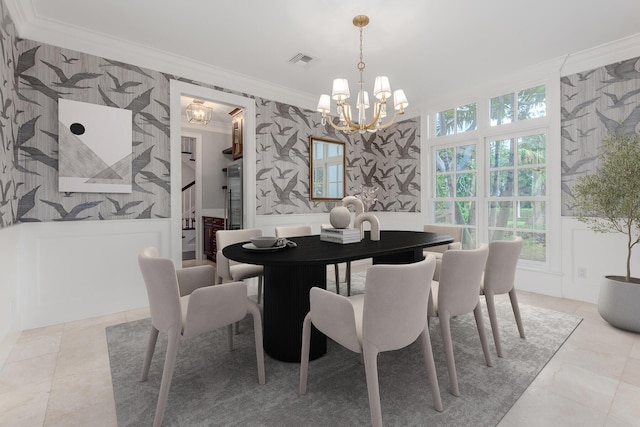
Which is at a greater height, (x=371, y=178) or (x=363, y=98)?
(x=363, y=98)

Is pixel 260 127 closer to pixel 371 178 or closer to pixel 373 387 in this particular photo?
pixel 371 178

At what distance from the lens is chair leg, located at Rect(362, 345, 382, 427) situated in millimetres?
1313

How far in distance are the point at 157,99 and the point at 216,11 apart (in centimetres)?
123

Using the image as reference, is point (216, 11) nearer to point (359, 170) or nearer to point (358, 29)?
point (358, 29)

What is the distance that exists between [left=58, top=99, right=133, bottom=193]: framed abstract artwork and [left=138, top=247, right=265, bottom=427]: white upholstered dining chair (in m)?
1.74

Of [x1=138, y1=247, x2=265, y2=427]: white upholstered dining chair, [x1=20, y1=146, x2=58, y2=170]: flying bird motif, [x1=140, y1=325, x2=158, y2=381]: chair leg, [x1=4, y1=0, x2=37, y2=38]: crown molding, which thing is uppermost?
[x1=4, y1=0, x2=37, y2=38]: crown molding

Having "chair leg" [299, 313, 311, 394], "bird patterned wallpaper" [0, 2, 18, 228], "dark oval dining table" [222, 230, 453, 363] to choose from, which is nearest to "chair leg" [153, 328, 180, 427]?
"dark oval dining table" [222, 230, 453, 363]

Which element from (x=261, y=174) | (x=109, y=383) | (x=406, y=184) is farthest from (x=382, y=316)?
(x=406, y=184)

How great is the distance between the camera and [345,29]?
9.06 ft

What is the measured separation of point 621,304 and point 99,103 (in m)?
5.02

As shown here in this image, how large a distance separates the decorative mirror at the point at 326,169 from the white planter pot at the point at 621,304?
3.36 m

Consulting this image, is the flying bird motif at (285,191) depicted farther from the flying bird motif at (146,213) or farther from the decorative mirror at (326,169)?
the flying bird motif at (146,213)

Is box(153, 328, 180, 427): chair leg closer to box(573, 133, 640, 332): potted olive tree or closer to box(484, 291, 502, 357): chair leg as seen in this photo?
box(484, 291, 502, 357): chair leg

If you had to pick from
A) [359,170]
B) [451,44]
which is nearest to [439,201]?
[359,170]
